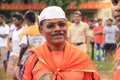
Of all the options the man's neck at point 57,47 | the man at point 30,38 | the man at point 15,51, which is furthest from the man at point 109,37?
the man's neck at point 57,47

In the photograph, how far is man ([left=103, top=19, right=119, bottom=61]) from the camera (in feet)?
46.0

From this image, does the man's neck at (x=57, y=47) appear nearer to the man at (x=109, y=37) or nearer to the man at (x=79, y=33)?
the man at (x=79, y=33)

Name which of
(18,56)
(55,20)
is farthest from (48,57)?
(18,56)

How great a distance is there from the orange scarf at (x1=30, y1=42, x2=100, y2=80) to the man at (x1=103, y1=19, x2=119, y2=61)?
34.5 feet

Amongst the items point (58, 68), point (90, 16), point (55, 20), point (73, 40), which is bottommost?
point (90, 16)

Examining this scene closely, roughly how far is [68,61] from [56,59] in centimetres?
12

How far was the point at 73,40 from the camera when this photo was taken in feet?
33.4

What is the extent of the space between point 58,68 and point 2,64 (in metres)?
8.98

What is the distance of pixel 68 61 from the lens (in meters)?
3.48

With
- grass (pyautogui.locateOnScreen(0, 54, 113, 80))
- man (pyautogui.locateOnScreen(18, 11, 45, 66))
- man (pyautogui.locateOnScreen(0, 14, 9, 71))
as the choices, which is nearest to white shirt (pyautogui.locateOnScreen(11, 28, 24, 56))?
man (pyautogui.locateOnScreen(18, 11, 45, 66))

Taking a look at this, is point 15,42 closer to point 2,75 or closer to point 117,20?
point 2,75

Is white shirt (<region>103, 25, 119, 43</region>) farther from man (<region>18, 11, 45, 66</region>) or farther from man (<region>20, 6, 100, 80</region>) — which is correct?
man (<region>20, 6, 100, 80</region>)

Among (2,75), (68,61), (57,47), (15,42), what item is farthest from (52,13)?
(2,75)

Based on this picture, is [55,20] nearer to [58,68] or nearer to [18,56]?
[58,68]
